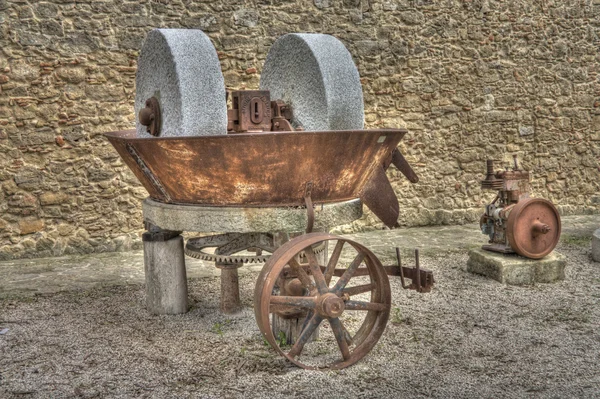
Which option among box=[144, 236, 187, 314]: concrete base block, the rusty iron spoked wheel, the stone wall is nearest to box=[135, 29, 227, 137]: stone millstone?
box=[144, 236, 187, 314]: concrete base block

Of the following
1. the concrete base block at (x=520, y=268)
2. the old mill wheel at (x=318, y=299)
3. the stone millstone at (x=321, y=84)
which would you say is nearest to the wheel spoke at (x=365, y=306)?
the old mill wheel at (x=318, y=299)

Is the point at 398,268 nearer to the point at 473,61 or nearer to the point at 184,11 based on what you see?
the point at 184,11

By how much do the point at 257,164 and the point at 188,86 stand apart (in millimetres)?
684

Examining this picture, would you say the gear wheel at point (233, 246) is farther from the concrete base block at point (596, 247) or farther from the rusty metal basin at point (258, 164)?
the concrete base block at point (596, 247)

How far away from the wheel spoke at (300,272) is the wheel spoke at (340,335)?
0.22m

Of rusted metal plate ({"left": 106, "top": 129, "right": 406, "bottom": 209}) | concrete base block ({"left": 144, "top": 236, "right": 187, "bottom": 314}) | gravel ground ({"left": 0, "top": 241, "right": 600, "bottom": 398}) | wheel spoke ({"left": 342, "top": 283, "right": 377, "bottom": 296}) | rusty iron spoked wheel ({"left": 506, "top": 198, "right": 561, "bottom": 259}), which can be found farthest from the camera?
rusty iron spoked wheel ({"left": 506, "top": 198, "right": 561, "bottom": 259})

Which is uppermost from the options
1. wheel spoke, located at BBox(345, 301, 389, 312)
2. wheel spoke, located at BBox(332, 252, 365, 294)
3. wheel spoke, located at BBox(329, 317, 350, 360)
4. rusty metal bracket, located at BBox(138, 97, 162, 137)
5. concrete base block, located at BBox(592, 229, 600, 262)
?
rusty metal bracket, located at BBox(138, 97, 162, 137)

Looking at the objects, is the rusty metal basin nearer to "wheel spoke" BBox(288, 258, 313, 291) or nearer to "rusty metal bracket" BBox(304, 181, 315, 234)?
"rusty metal bracket" BBox(304, 181, 315, 234)

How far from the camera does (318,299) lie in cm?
320

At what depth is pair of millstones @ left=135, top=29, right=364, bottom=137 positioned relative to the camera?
3.58 meters

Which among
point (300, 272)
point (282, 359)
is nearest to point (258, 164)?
point (300, 272)

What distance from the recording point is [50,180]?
6242 mm

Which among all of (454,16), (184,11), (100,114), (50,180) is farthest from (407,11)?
(50,180)

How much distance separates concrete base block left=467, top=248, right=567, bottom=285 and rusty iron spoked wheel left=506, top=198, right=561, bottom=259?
0.24ft
